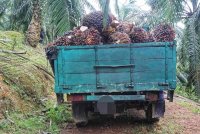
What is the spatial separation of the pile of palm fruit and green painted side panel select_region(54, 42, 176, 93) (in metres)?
0.41

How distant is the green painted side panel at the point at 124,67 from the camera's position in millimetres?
7359

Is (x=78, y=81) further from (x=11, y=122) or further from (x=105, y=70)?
(x=11, y=122)

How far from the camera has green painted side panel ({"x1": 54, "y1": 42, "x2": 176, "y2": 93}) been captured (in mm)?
7359

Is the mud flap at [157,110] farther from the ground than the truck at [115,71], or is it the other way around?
the truck at [115,71]

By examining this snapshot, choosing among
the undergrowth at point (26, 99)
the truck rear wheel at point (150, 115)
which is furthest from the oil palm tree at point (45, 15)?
the truck rear wheel at point (150, 115)

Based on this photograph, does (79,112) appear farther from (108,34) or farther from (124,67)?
(108,34)

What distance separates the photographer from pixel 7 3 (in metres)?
14.9

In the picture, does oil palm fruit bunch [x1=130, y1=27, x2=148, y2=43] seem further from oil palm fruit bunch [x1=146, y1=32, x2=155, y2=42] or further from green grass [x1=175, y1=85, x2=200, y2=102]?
green grass [x1=175, y1=85, x2=200, y2=102]

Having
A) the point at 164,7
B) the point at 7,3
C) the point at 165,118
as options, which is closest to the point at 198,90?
the point at 165,118

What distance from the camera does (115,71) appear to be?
7.40m

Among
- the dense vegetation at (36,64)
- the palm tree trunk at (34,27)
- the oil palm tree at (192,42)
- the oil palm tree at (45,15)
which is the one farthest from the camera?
the oil palm tree at (192,42)

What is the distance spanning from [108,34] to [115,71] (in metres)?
1.05

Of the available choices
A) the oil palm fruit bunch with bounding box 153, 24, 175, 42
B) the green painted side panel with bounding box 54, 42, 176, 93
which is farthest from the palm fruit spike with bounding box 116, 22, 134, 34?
the green painted side panel with bounding box 54, 42, 176, 93

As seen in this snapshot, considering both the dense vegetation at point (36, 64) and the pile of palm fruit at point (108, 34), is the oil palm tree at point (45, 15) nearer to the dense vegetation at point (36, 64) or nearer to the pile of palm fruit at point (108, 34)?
the dense vegetation at point (36, 64)
